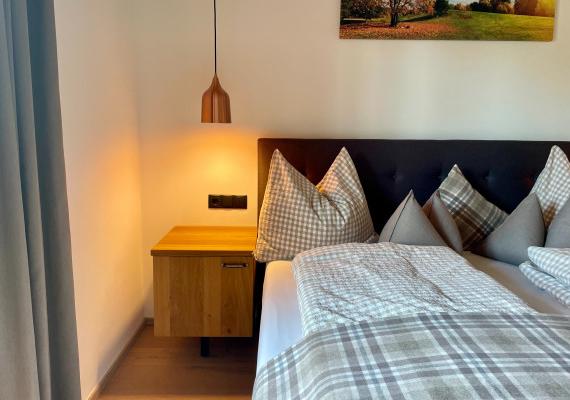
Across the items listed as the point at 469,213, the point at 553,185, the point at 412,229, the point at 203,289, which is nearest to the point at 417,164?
the point at 469,213

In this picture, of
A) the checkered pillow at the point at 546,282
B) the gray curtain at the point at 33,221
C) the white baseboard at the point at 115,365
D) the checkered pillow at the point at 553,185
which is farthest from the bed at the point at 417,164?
the gray curtain at the point at 33,221

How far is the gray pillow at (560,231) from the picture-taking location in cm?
199

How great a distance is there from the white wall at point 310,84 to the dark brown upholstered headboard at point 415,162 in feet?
0.49

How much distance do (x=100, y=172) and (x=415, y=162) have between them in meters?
1.54

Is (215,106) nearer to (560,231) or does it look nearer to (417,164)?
(417,164)

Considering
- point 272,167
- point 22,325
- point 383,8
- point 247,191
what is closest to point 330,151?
point 272,167

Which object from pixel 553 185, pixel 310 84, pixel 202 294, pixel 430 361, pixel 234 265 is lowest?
pixel 202 294

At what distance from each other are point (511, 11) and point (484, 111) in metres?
0.52

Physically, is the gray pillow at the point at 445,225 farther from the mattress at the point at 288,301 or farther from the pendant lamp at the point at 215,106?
the pendant lamp at the point at 215,106

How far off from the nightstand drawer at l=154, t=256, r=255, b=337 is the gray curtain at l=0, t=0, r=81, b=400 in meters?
0.68

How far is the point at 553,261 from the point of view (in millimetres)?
1782

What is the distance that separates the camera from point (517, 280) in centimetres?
190

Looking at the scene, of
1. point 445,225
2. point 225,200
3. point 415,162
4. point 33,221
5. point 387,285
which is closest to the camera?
point 33,221

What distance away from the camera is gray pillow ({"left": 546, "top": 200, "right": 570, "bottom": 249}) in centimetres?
199
